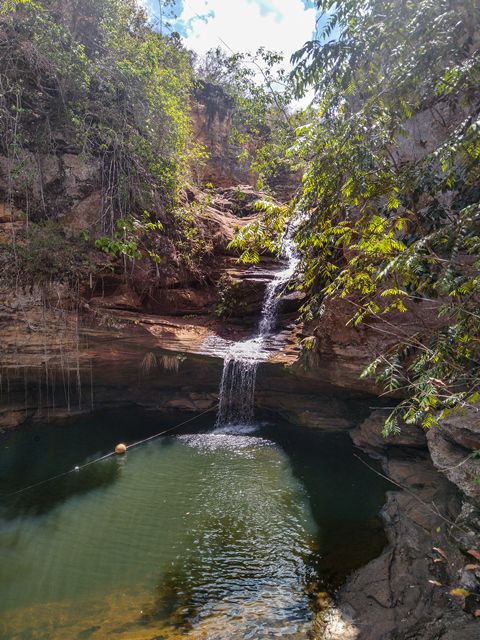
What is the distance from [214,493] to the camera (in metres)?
6.59

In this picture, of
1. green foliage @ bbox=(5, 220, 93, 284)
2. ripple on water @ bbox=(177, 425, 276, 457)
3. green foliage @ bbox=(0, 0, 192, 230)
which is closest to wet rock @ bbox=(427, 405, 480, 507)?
ripple on water @ bbox=(177, 425, 276, 457)

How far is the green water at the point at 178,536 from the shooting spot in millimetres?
3986

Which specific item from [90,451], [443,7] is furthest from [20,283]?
[443,7]

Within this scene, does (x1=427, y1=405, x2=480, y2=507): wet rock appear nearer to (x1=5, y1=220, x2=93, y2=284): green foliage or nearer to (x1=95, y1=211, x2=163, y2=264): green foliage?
(x1=95, y1=211, x2=163, y2=264): green foliage

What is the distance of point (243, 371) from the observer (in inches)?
375

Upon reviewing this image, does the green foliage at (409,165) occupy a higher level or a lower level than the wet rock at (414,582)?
higher

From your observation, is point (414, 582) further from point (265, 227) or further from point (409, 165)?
point (409, 165)

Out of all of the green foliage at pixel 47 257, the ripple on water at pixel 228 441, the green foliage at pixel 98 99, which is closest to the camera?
the green foliage at pixel 47 257

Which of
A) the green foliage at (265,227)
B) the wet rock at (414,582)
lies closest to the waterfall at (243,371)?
the wet rock at (414,582)

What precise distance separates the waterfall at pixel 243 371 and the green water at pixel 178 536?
53.5 inches

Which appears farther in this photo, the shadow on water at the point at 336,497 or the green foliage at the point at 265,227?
the shadow on water at the point at 336,497

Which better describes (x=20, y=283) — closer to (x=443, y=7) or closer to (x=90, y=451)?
(x=90, y=451)

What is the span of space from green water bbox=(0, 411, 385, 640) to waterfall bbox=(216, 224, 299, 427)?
1359mm

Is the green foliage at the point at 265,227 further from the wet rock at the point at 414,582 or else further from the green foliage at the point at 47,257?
the green foliage at the point at 47,257
